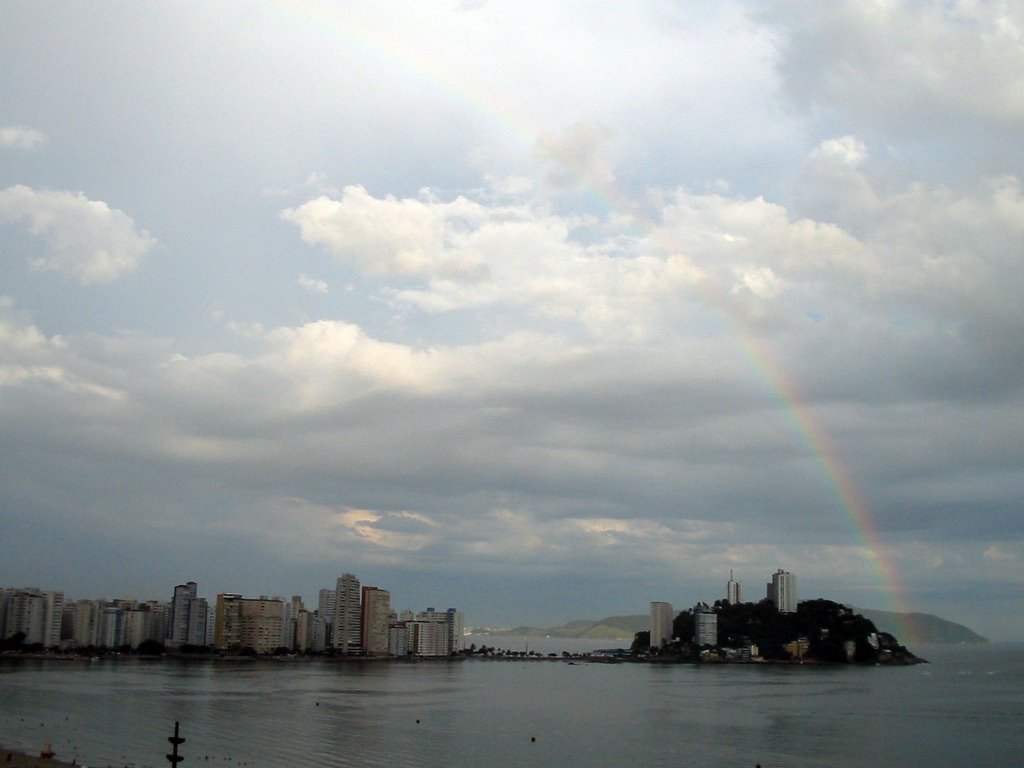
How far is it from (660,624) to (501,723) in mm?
121204

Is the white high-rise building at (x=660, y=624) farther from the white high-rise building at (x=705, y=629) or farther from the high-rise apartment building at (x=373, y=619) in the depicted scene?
the high-rise apartment building at (x=373, y=619)

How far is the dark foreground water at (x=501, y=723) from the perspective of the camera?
34438mm

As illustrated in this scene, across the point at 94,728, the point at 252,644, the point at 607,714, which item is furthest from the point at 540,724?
the point at 252,644

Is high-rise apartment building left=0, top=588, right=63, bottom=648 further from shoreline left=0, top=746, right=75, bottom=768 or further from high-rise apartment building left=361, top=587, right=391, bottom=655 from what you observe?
shoreline left=0, top=746, right=75, bottom=768

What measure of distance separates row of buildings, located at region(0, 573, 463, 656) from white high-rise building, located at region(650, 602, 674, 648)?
3754 centimetres

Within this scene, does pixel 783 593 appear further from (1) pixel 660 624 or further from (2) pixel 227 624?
(2) pixel 227 624

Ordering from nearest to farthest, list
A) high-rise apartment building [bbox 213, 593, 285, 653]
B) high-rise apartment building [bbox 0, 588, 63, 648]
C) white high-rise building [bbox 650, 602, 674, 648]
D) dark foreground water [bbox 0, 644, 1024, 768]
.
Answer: dark foreground water [bbox 0, 644, 1024, 768], high-rise apartment building [bbox 0, 588, 63, 648], high-rise apartment building [bbox 213, 593, 285, 653], white high-rise building [bbox 650, 602, 674, 648]

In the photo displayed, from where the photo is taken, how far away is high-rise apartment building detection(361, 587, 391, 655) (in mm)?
146000

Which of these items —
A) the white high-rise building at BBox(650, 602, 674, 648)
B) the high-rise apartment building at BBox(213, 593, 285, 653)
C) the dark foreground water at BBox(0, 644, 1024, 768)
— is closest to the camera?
the dark foreground water at BBox(0, 644, 1024, 768)

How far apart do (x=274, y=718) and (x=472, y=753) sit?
14791 mm

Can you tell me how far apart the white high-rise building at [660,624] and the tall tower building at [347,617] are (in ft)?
166

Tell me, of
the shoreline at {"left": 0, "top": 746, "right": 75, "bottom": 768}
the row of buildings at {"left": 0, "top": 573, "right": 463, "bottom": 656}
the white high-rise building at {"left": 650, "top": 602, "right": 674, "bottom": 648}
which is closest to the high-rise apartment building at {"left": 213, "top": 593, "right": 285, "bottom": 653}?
the row of buildings at {"left": 0, "top": 573, "right": 463, "bottom": 656}

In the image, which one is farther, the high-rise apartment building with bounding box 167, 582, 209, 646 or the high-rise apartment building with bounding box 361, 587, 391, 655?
the high-rise apartment building with bounding box 361, 587, 391, 655

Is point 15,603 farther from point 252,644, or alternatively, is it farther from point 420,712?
point 420,712
